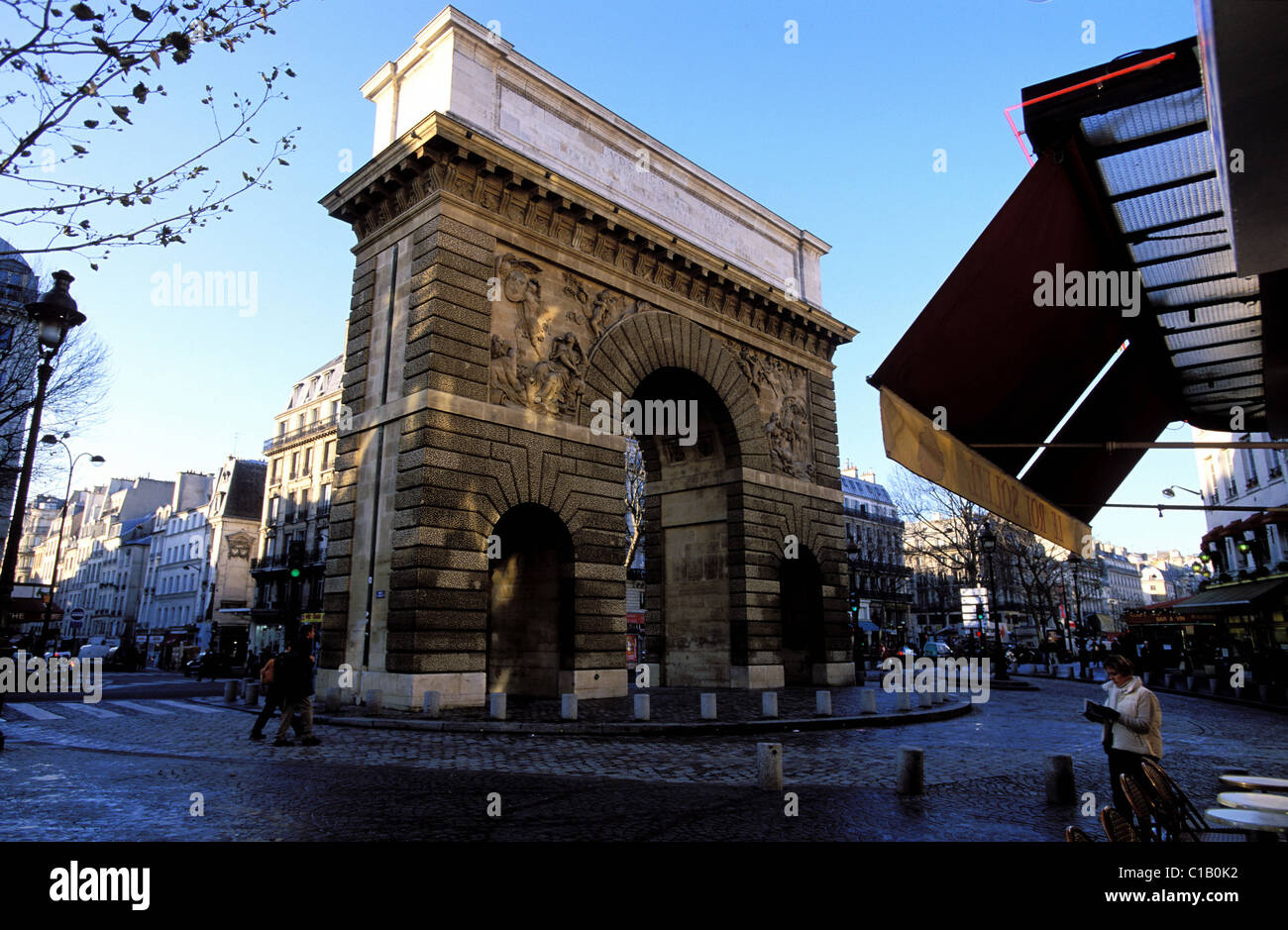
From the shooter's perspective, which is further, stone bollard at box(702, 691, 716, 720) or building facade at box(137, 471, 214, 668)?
building facade at box(137, 471, 214, 668)

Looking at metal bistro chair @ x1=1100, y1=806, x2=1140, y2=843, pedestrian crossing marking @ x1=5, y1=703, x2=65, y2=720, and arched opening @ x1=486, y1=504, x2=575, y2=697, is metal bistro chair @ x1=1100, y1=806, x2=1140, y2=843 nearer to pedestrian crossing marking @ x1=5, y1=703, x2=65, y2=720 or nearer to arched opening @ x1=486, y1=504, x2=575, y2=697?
arched opening @ x1=486, y1=504, x2=575, y2=697

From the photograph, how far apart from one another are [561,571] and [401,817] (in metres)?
12.8

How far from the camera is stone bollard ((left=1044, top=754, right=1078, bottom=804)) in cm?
856

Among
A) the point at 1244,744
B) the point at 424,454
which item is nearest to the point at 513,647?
the point at 424,454

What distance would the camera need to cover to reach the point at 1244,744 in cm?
1362

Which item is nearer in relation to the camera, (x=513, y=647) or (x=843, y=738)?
(x=843, y=738)

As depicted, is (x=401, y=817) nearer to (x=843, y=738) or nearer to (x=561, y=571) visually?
(x=843, y=738)

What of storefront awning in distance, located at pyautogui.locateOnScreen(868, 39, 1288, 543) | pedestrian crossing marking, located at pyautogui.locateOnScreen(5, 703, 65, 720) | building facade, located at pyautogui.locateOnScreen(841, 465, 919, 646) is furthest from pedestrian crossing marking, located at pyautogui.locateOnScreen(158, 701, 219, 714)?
building facade, located at pyautogui.locateOnScreen(841, 465, 919, 646)

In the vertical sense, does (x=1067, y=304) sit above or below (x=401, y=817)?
above

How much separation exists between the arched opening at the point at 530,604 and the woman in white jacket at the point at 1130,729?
14307 mm

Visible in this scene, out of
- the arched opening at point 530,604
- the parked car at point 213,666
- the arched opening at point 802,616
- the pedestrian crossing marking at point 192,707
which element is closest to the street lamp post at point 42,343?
the pedestrian crossing marking at point 192,707

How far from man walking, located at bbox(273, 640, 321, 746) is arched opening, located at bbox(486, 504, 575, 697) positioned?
7.14 m
